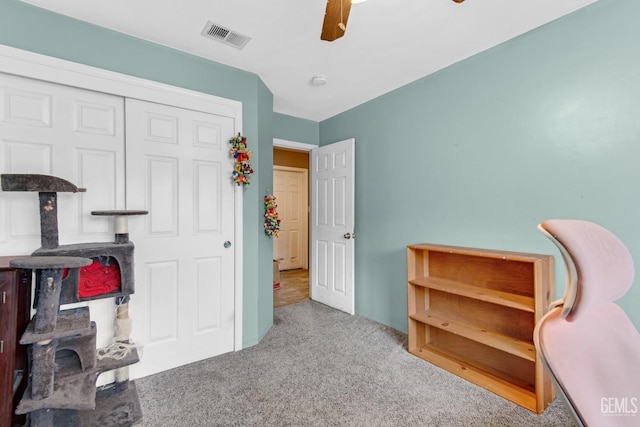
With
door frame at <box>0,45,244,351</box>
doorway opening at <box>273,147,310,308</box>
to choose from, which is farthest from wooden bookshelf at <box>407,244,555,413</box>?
doorway opening at <box>273,147,310,308</box>

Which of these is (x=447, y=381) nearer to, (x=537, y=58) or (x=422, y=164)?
(x=422, y=164)

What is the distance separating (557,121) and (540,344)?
1.83 m

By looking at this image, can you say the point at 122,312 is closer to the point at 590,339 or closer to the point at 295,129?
the point at 590,339

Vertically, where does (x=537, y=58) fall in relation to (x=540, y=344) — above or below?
above

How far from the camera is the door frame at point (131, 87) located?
1718 millimetres

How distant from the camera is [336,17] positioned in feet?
4.39

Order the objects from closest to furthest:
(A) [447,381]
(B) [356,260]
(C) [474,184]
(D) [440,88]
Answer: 1. (A) [447,381]
2. (C) [474,184]
3. (D) [440,88]
4. (B) [356,260]

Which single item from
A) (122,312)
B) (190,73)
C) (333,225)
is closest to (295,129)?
(333,225)

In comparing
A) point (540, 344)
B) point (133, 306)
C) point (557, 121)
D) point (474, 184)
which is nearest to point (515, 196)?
point (474, 184)

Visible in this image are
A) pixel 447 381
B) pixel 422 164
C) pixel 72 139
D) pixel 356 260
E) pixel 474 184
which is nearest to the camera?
pixel 72 139

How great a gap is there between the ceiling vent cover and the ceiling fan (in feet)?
3.07

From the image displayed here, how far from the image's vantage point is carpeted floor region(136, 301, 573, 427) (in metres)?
1.68

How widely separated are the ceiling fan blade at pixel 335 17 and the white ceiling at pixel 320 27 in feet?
1.46

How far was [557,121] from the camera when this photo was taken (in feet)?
6.22
